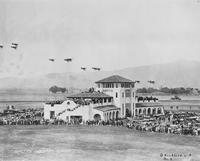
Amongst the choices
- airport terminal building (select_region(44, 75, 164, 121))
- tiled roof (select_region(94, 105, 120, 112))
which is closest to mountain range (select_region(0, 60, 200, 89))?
airport terminal building (select_region(44, 75, 164, 121))

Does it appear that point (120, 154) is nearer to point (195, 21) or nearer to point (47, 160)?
point (47, 160)

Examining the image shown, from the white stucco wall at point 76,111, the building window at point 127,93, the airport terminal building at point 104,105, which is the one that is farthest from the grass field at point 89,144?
the building window at point 127,93

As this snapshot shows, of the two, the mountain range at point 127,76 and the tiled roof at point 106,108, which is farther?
the mountain range at point 127,76

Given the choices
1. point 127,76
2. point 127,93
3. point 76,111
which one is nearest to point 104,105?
point 127,93

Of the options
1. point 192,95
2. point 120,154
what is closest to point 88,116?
point 120,154

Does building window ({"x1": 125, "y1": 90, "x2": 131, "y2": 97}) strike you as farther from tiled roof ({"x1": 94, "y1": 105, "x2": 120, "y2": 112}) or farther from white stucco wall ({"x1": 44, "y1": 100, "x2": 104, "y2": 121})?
white stucco wall ({"x1": 44, "y1": 100, "x2": 104, "y2": 121})

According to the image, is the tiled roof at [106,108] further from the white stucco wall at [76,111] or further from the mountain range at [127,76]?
the mountain range at [127,76]

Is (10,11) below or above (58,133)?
above

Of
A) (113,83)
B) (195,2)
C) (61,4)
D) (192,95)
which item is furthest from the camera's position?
(192,95)
